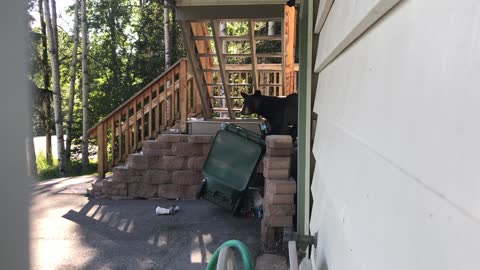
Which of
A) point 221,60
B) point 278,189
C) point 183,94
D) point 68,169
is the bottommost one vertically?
point 68,169

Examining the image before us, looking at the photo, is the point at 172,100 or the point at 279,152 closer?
the point at 279,152

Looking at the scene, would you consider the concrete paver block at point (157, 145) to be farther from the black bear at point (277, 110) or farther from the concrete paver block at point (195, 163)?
the black bear at point (277, 110)

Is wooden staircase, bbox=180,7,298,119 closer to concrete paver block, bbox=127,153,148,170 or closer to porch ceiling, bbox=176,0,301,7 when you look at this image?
porch ceiling, bbox=176,0,301,7

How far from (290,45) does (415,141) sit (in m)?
5.73

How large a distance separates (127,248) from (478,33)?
415 cm

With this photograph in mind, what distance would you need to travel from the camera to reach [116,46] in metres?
14.6

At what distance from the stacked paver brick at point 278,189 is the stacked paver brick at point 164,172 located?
2.18 meters

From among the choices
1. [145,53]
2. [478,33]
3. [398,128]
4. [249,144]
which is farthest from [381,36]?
[145,53]

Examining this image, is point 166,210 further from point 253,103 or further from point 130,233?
point 253,103

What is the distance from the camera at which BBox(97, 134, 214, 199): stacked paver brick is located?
6.00m

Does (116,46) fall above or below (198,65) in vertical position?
above

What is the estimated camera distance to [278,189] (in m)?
3.78

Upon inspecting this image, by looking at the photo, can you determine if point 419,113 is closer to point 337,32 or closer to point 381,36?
point 381,36

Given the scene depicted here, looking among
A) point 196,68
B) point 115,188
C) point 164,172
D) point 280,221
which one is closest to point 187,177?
point 164,172
